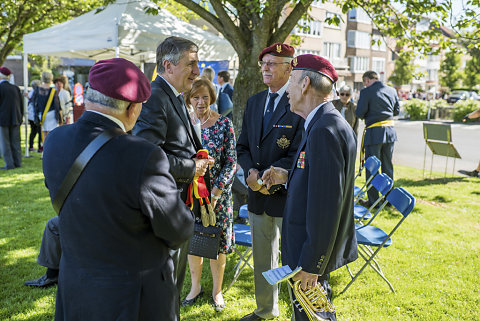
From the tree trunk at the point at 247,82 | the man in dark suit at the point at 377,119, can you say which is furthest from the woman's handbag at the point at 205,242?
the man in dark suit at the point at 377,119

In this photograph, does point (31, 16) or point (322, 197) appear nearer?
point (322, 197)

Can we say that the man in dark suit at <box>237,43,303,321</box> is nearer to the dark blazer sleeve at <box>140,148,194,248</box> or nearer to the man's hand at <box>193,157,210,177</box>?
the man's hand at <box>193,157,210,177</box>

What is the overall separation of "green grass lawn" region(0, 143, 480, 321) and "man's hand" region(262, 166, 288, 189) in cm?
139

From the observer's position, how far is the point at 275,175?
3.02m

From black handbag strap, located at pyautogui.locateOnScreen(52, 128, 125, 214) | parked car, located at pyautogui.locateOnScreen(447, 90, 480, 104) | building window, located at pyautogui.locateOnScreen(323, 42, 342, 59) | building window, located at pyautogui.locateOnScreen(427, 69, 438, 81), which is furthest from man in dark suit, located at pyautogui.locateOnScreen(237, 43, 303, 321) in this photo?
building window, located at pyautogui.locateOnScreen(427, 69, 438, 81)

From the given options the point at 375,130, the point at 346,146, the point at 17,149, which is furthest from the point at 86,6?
the point at 346,146

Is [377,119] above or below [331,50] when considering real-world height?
below

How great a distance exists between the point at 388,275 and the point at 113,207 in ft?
12.3

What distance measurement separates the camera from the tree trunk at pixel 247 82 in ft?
20.1

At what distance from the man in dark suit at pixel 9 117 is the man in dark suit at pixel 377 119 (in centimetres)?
723

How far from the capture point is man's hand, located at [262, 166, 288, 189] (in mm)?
3016

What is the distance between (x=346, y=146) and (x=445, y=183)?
26.8 feet

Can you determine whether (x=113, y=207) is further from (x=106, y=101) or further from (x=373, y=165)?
(x=373, y=165)

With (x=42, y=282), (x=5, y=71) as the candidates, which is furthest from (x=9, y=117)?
(x=42, y=282)
